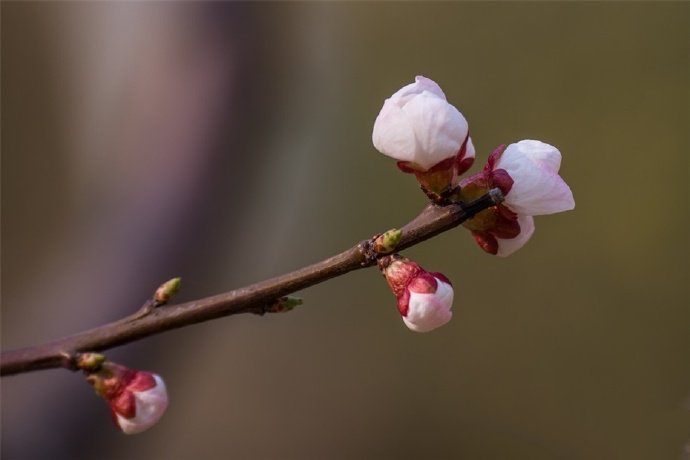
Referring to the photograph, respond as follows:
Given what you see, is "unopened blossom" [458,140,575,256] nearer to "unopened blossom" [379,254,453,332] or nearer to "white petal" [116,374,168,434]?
"unopened blossom" [379,254,453,332]

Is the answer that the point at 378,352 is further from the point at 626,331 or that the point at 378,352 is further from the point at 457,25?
the point at 457,25

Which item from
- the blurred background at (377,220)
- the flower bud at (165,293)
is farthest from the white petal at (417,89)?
the blurred background at (377,220)

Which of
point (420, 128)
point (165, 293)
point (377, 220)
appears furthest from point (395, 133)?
point (377, 220)

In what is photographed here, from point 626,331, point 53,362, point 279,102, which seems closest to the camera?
point 53,362

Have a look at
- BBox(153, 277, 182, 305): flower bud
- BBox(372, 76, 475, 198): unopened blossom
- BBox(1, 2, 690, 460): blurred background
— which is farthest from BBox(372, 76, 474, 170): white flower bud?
BBox(1, 2, 690, 460): blurred background

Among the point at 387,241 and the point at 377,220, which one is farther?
the point at 377,220

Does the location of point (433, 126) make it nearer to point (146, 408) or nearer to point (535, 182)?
point (535, 182)

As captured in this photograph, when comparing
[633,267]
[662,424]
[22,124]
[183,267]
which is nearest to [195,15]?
[183,267]
